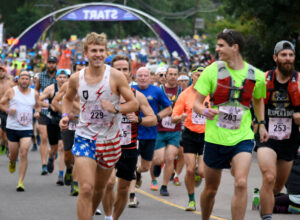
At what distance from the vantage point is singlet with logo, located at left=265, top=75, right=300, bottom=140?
8.83 m

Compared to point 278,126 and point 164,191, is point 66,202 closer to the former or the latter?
point 164,191

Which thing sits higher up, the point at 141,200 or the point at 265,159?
the point at 265,159

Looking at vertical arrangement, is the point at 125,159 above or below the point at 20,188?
above

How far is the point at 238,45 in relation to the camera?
816 centimetres

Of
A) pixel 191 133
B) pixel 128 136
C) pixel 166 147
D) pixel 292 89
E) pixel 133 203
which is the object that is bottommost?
pixel 133 203

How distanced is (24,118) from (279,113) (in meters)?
6.09

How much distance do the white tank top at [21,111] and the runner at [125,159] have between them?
449cm

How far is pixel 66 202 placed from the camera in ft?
37.9

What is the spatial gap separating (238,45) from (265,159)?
4.79 ft

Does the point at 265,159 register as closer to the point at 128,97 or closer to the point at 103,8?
the point at 128,97

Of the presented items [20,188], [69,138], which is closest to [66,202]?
[69,138]

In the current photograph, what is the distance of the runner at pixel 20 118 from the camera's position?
13242 mm

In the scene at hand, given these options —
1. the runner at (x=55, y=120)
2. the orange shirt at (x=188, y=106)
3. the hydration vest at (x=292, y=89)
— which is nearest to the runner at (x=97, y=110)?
the hydration vest at (x=292, y=89)

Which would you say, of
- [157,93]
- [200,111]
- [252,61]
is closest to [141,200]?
[157,93]
